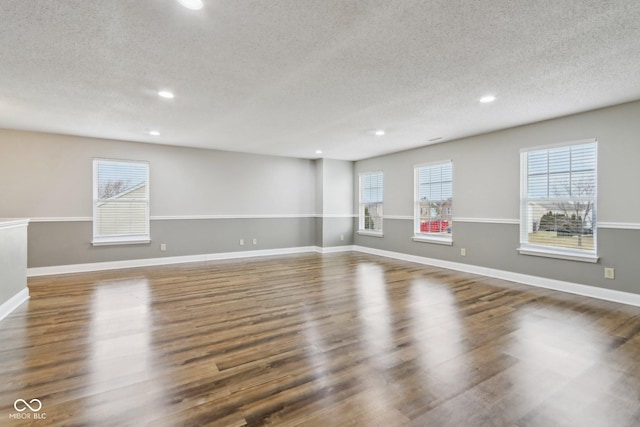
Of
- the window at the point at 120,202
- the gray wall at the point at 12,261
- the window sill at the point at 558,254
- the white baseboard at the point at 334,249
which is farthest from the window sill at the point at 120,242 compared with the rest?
the window sill at the point at 558,254

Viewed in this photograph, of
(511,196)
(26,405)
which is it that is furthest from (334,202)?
(26,405)

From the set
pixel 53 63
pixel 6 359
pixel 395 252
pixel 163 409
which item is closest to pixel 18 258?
pixel 6 359

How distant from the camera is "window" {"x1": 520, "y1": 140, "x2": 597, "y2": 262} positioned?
12.8 feet

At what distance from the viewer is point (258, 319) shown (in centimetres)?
308

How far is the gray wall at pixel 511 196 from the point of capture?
3568 millimetres

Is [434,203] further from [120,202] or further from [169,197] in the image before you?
[120,202]

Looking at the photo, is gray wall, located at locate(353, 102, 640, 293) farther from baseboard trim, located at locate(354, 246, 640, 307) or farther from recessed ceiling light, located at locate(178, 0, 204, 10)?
recessed ceiling light, located at locate(178, 0, 204, 10)

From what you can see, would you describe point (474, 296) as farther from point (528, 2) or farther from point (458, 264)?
point (528, 2)

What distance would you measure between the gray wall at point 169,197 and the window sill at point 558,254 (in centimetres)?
468

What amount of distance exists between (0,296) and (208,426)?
10.1 ft

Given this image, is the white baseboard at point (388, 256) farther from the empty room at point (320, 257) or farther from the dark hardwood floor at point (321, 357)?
the dark hardwood floor at point (321, 357)

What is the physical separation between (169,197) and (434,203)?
5.31 m

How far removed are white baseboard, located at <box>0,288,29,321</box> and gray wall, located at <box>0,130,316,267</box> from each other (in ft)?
5.62

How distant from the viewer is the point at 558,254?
13.6 ft
